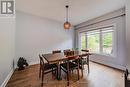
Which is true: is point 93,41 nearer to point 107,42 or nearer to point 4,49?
point 107,42

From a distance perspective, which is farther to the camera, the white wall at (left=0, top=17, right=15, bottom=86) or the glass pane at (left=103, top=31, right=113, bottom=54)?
the glass pane at (left=103, top=31, right=113, bottom=54)

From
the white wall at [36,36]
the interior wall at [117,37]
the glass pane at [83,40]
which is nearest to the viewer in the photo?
the interior wall at [117,37]

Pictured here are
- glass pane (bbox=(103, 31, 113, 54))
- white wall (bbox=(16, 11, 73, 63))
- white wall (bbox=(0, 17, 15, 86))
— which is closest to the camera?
white wall (bbox=(0, 17, 15, 86))

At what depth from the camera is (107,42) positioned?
3885mm

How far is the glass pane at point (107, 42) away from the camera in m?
3.75

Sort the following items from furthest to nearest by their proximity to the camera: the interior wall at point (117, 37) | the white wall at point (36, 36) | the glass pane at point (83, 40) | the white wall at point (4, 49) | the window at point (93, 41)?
1. the glass pane at point (83, 40)
2. the window at point (93, 41)
3. the white wall at point (36, 36)
4. the interior wall at point (117, 37)
5. the white wall at point (4, 49)

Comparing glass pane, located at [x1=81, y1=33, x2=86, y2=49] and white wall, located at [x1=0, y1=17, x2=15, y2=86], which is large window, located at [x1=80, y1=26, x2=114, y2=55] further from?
white wall, located at [x1=0, y1=17, x2=15, y2=86]

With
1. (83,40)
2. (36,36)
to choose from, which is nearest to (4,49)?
(36,36)

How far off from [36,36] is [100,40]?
3103 millimetres

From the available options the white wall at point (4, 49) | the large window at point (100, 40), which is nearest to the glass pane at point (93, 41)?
the large window at point (100, 40)

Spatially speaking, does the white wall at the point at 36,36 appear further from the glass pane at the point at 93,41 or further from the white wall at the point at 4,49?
the glass pane at the point at 93,41

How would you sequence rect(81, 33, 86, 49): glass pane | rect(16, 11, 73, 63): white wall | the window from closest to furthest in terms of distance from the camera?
rect(16, 11, 73, 63): white wall < the window < rect(81, 33, 86, 49): glass pane

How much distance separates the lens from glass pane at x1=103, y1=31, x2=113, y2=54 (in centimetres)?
375

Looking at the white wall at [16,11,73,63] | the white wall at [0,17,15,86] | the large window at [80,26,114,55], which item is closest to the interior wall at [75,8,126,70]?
the large window at [80,26,114,55]
